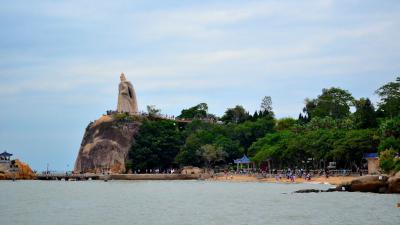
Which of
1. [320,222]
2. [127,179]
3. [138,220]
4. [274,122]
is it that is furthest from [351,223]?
[274,122]

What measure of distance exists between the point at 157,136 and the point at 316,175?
40728mm

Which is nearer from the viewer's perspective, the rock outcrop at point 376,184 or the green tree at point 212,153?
the rock outcrop at point 376,184

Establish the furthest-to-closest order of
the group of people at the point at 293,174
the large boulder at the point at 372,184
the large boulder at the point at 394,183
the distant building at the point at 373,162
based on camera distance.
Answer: the group of people at the point at 293,174
the distant building at the point at 373,162
the large boulder at the point at 372,184
the large boulder at the point at 394,183

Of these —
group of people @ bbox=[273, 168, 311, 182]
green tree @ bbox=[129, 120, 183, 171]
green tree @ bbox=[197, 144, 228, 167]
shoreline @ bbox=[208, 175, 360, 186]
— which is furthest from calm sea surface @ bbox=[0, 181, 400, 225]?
green tree @ bbox=[129, 120, 183, 171]

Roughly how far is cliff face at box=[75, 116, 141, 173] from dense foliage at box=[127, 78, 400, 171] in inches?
133

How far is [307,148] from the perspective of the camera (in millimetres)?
90500

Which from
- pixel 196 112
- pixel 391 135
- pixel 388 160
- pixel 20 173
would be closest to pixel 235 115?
pixel 196 112

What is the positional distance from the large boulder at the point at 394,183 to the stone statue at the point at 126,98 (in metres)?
84.9

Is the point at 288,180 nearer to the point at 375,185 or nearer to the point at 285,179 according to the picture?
the point at 285,179

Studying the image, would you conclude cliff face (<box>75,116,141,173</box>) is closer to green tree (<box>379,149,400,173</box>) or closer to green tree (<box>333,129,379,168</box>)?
green tree (<box>333,129,379,168</box>)

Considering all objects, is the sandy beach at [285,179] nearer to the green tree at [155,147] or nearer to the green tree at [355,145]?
the green tree at [355,145]

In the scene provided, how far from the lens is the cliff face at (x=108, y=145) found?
411 feet

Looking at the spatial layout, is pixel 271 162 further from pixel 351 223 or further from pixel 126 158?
pixel 351 223

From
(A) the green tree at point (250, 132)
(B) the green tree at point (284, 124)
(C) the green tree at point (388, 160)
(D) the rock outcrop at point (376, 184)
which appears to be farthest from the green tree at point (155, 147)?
(D) the rock outcrop at point (376, 184)
